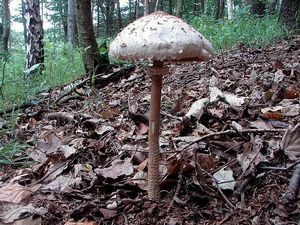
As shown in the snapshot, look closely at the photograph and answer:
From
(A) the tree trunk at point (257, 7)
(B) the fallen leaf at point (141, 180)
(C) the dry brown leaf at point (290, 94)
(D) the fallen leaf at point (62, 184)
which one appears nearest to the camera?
(B) the fallen leaf at point (141, 180)

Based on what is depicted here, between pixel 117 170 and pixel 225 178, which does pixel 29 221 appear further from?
pixel 225 178

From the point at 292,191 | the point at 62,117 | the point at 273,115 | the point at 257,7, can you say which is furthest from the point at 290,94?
the point at 257,7

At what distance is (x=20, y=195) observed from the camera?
2.01 meters

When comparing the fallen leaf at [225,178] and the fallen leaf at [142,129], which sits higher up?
the fallen leaf at [142,129]

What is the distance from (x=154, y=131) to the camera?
1.72 m

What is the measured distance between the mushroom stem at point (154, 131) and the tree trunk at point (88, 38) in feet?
10.9

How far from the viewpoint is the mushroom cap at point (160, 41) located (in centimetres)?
141

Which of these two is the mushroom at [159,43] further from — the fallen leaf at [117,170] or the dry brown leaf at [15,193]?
the dry brown leaf at [15,193]

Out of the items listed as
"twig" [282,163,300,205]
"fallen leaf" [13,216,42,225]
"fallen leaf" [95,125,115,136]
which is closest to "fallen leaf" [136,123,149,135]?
"fallen leaf" [95,125,115,136]

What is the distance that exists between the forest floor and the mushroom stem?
0.08 m

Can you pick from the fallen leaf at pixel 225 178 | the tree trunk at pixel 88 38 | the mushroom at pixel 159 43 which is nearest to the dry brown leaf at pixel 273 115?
the fallen leaf at pixel 225 178

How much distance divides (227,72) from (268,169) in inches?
96.1

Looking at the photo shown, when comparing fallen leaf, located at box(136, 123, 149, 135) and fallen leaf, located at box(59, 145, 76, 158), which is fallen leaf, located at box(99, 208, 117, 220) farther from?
fallen leaf, located at box(136, 123, 149, 135)

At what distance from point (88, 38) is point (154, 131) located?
140 inches
